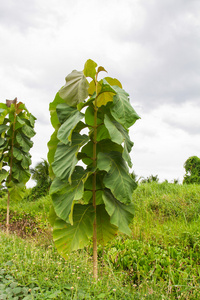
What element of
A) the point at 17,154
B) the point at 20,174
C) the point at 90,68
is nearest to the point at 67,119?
the point at 90,68

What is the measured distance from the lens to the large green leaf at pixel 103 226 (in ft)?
9.09

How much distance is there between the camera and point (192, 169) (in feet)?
34.9

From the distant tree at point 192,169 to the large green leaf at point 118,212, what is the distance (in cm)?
841

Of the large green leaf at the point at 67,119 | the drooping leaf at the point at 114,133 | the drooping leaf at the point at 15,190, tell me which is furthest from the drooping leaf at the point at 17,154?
the drooping leaf at the point at 114,133

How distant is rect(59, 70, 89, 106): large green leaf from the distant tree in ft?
29.0

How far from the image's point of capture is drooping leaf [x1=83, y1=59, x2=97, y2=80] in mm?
2654

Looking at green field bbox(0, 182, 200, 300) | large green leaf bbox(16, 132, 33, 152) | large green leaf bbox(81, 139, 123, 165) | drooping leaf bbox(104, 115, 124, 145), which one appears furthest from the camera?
large green leaf bbox(16, 132, 33, 152)

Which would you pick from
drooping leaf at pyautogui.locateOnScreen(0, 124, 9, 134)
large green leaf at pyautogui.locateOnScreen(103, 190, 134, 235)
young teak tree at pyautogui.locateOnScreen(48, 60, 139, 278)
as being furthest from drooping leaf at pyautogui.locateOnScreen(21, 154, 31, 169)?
large green leaf at pyautogui.locateOnScreen(103, 190, 134, 235)

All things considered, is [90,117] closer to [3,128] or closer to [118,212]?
[118,212]

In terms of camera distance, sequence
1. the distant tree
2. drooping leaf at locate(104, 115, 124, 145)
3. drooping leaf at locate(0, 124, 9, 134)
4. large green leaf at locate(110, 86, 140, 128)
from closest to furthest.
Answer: drooping leaf at locate(104, 115, 124, 145), large green leaf at locate(110, 86, 140, 128), drooping leaf at locate(0, 124, 9, 134), the distant tree

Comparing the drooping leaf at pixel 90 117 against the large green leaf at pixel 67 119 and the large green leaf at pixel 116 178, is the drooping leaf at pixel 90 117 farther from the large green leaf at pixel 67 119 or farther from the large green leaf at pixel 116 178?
the large green leaf at pixel 116 178

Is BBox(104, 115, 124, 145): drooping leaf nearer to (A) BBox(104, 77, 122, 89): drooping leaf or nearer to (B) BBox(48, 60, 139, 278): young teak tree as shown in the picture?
(B) BBox(48, 60, 139, 278): young teak tree

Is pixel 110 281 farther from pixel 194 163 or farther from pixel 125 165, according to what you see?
pixel 194 163

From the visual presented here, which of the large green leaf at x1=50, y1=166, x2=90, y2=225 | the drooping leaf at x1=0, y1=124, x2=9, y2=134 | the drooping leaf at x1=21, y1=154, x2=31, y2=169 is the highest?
the drooping leaf at x1=0, y1=124, x2=9, y2=134
